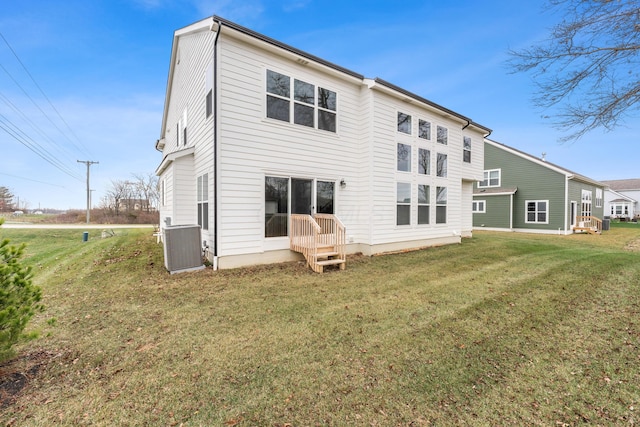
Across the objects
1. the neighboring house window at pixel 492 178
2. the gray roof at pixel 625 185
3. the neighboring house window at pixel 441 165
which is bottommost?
the neighboring house window at pixel 441 165

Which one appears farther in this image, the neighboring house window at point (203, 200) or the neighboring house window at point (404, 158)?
the neighboring house window at point (404, 158)

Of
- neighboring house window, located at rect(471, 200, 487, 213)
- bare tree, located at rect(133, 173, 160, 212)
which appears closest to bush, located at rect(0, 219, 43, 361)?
neighboring house window, located at rect(471, 200, 487, 213)

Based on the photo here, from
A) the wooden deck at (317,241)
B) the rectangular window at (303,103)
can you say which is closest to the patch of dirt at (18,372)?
the wooden deck at (317,241)

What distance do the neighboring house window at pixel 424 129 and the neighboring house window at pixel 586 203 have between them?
18.9 metres

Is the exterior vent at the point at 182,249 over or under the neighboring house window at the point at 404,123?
under

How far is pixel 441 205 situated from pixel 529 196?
13.1 meters

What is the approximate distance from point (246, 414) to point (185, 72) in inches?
429

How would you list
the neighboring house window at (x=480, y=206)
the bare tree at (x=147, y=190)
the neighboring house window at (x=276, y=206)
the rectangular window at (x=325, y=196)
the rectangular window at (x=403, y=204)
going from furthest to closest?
the bare tree at (x=147, y=190), the neighboring house window at (x=480, y=206), the rectangular window at (x=403, y=204), the rectangular window at (x=325, y=196), the neighboring house window at (x=276, y=206)

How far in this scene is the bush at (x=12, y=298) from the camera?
2357 mm

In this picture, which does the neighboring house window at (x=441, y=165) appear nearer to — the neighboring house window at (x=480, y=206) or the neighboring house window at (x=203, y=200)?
the neighboring house window at (x=203, y=200)

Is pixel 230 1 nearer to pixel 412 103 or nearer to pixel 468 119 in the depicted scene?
pixel 412 103

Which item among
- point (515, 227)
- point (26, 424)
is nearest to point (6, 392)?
point (26, 424)

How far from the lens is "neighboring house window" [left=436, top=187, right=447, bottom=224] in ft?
37.0

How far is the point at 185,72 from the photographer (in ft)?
31.7
